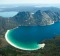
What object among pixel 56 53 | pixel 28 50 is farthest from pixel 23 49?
pixel 56 53

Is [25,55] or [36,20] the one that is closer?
[25,55]

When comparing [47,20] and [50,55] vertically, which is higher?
[50,55]

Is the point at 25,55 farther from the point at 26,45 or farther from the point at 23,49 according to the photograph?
the point at 26,45

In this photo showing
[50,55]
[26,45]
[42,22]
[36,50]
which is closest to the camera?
[50,55]

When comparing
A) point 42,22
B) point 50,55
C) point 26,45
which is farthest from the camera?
point 42,22

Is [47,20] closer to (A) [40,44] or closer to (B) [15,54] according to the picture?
(A) [40,44]

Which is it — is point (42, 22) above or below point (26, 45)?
below

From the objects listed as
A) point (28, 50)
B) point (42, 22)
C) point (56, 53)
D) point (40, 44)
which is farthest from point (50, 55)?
point (42, 22)

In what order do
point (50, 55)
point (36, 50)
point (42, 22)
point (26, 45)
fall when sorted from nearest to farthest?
point (50, 55), point (36, 50), point (26, 45), point (42, 22)

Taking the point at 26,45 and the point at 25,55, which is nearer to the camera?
the point at 25,55
